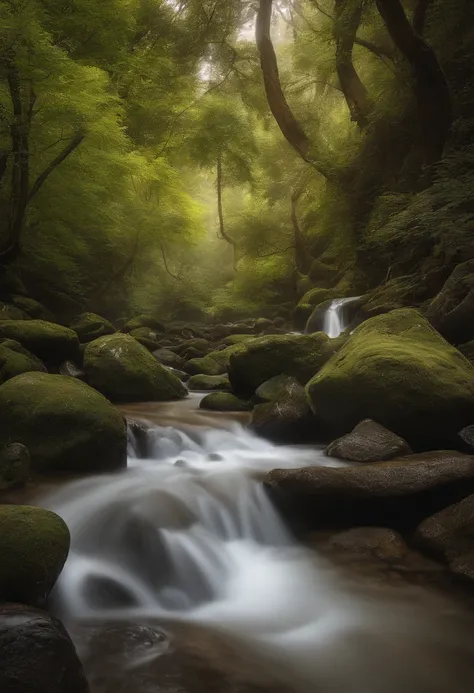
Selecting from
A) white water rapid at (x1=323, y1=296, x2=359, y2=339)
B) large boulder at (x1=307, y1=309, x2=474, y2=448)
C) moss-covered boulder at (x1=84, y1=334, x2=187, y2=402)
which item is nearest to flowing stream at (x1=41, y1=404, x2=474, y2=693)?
large boulder at (x1=307, y1=309, x2=474, y2=448)

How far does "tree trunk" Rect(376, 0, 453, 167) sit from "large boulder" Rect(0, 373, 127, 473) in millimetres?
9229

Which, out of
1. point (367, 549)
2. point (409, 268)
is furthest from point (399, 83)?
point (367, 549)

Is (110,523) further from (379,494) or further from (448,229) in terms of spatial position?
(448,229)

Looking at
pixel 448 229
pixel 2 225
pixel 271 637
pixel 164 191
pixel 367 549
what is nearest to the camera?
pixel 271 637

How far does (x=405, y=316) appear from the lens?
694cm

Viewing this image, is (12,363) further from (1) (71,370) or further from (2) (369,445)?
(2) (369,445)

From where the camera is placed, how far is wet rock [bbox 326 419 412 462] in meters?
4.86

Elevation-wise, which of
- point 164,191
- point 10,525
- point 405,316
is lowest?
point 10,525

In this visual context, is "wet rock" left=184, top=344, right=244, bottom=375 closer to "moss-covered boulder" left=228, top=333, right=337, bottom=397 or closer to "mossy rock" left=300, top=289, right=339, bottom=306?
"moss-covered boulder" left=228, top=333, right=337, bottom=397

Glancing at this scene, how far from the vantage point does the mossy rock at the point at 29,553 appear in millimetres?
2633

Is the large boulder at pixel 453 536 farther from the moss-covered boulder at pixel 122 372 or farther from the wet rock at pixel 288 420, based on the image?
the moss-covered boulder at pixel 122 372

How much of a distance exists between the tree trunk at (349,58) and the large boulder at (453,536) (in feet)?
37.2

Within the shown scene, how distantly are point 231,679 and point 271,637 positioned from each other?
1.90 ft

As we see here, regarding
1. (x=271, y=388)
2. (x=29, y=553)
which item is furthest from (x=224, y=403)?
(x=29, y=553)
